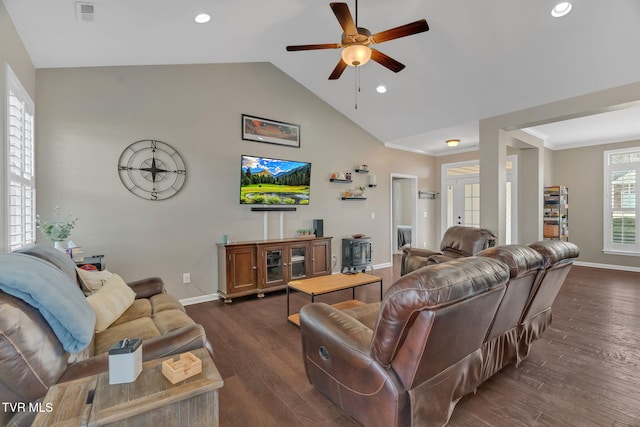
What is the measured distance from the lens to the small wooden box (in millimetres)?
1157

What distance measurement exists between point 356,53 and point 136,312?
284 centimetres

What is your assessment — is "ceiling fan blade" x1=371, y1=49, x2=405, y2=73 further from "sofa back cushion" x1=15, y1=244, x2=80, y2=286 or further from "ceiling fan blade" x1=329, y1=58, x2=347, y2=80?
"sofa back cushion" x1=15, y1=244, x2=80, y2=286

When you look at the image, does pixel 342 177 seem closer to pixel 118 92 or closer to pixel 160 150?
pixel 160 150

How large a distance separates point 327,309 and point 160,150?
10.4 feet

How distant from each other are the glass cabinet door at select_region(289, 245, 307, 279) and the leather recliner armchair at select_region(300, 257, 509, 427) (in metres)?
2.83

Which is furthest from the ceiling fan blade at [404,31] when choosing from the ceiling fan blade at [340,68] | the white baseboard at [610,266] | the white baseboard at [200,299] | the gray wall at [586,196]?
the white baseboard at [610,266]

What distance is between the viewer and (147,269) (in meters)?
3.79

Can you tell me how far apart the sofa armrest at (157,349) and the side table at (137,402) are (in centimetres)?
24

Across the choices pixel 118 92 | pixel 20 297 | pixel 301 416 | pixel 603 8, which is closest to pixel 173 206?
pixel 118 92

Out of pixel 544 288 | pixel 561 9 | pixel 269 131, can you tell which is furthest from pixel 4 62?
pixel 561 9

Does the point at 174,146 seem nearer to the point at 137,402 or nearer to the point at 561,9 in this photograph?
the point at 137,402

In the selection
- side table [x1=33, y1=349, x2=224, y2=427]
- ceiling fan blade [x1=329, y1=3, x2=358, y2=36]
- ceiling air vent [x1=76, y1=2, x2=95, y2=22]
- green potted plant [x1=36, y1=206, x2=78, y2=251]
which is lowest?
side table [x1=33, y1=349, x2=224, y2=427]

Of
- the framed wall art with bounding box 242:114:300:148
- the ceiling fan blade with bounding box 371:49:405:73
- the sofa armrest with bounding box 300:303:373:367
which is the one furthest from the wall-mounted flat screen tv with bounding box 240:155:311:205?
the sofa armrest with bounding box 300:303:373:367

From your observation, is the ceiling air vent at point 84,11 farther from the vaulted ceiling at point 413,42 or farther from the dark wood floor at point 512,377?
the dark wood floor at point 512,377
